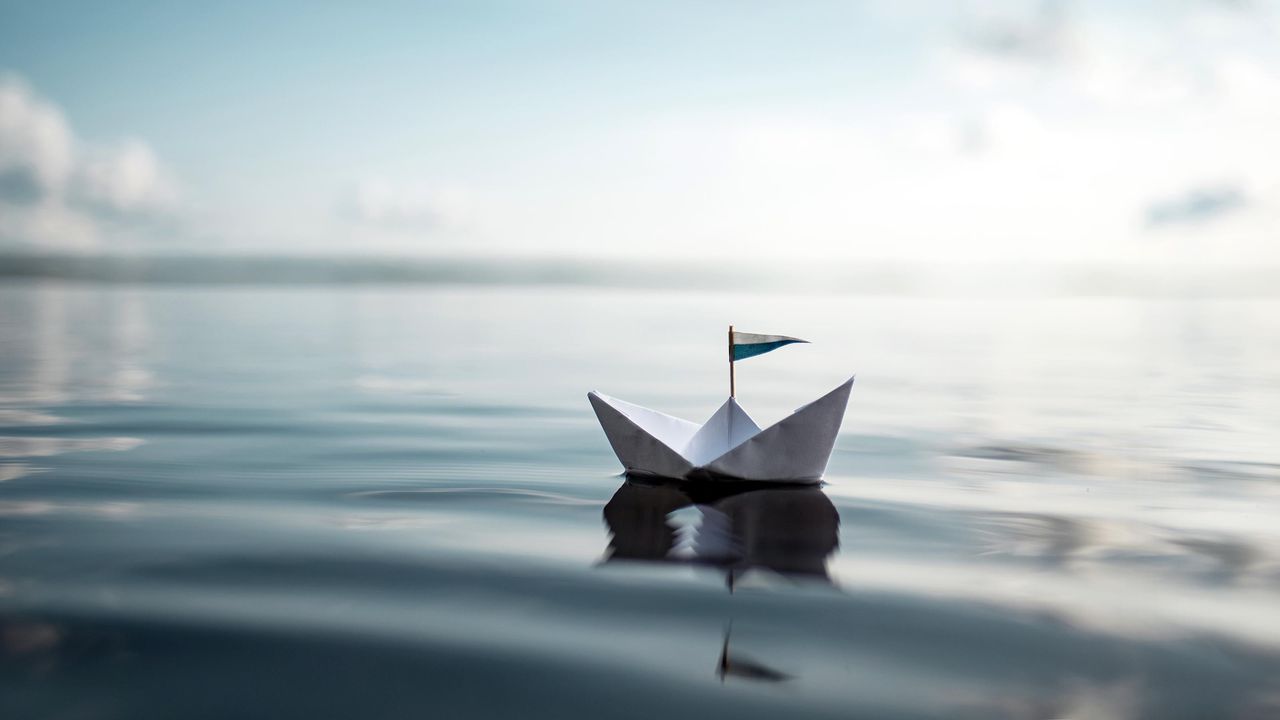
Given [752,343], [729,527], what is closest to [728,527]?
[729,527]

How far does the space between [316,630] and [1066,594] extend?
2.37 meters

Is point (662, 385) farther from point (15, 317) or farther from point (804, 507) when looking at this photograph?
point (15, 317)

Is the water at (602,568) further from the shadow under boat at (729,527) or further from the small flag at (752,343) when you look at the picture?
the small flag at (752,343)

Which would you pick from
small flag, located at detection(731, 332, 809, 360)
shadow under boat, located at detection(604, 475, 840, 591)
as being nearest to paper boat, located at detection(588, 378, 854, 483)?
shadow under boat, located at detection(604, 475, 840, 591)

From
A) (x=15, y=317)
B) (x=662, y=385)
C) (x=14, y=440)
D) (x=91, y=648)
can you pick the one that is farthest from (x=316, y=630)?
(x=15, y=317)

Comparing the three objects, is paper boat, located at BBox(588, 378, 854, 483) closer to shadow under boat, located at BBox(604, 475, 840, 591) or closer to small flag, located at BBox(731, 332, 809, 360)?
shadow under boat, located at BBox(604, 475, 840, 591)

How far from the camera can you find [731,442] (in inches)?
191

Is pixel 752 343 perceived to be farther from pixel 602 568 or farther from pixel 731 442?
pixel 602 568

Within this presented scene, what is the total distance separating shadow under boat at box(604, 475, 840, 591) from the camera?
11.9 ft

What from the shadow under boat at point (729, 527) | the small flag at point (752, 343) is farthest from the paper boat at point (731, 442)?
the small flag at point (752, 343)

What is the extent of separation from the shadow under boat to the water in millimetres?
21

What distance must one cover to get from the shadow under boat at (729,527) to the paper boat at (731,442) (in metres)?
0.09

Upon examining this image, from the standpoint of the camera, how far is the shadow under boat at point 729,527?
3637 millimetres

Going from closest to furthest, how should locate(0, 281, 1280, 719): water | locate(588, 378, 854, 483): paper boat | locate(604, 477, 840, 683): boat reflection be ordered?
1. locate(0, 281, 1280, 719): water
2. locate(604, 477, 840, 683): boat reflection
3. locate(588, 378, 854, 483): paper boat
